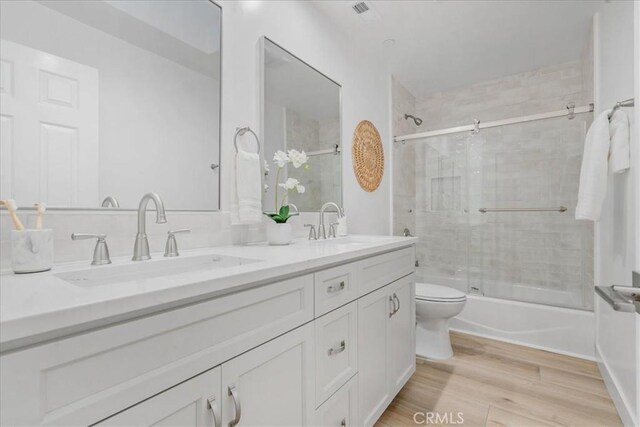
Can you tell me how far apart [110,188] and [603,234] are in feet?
8.84

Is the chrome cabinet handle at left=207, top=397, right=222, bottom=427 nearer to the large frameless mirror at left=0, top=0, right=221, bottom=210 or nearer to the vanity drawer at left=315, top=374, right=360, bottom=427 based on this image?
the vanity drawer at left=315, top=374, right=360, bottom=427

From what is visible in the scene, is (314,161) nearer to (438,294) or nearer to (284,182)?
(284,182)

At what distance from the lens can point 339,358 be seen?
1133 mm

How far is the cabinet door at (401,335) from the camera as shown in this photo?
1.55 meters

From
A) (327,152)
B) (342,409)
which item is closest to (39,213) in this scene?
(342,409)

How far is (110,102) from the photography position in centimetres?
103

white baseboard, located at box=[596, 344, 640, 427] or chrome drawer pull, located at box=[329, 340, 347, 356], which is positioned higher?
chrome drawer pull, located at box=[329, 340, 347, 356]

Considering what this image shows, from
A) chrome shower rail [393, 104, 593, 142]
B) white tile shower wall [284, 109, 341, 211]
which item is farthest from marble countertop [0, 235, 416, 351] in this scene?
chrome shower rail [393, 104, 593, 142]

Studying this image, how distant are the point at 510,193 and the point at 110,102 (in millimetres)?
3173

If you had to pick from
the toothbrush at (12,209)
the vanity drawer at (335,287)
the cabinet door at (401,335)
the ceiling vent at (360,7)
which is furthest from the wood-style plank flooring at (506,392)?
the ceiling vent at (360,7)

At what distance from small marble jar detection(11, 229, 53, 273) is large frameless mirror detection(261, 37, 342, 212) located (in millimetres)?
919

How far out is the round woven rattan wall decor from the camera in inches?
94.6

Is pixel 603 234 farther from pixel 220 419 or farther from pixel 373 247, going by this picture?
pixel 220 419

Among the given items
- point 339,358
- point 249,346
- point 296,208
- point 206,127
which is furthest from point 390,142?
point 249,346
